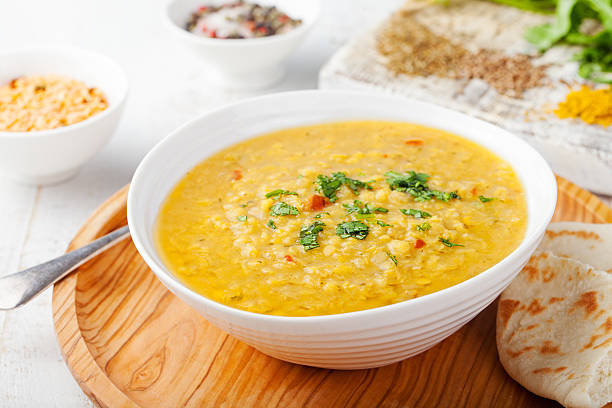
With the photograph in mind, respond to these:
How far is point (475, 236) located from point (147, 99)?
3273 millimetres

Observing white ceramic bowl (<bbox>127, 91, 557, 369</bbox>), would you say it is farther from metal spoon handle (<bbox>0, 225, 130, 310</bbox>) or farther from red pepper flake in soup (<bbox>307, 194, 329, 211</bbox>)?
red pepper flake in soup (<bbox>307, 194, 329, 211</bbox>)

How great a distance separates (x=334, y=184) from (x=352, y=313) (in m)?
0.89

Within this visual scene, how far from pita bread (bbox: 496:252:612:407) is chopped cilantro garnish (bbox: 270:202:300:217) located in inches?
36.8

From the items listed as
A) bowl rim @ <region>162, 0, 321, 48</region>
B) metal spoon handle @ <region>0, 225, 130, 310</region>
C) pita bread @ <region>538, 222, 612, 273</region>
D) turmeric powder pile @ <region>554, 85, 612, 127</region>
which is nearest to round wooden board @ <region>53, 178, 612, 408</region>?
metal spoon handle @ <region>0, 225, 130, 310</region>

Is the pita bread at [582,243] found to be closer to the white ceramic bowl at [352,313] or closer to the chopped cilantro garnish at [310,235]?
A: the white ceramic bowl at [352,313]

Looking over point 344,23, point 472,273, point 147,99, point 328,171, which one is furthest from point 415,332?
point 344,23

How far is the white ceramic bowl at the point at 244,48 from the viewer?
482 centimetres

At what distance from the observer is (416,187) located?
2.85m

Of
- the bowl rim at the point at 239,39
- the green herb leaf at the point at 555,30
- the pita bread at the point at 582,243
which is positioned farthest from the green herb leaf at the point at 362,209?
the green herb leaf at the point at 555,30

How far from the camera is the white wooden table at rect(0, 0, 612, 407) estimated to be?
9.96ft

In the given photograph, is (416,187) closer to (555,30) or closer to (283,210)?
(283,210)

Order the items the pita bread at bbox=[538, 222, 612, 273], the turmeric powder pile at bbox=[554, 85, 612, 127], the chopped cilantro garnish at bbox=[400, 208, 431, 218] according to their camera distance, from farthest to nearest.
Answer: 1. the turmeric powder pile at bbox=[554, 85, 612, 127]
2. the pita bread at bbox=[538, 222, 612, 273]
3. the chopped cilantro garnish at bbox=[400, 208, 431, 218]

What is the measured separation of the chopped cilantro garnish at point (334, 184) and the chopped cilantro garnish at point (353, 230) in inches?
8.1

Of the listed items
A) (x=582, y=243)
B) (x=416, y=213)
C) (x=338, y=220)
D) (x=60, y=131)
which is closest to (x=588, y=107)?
(x=582, y=243)
